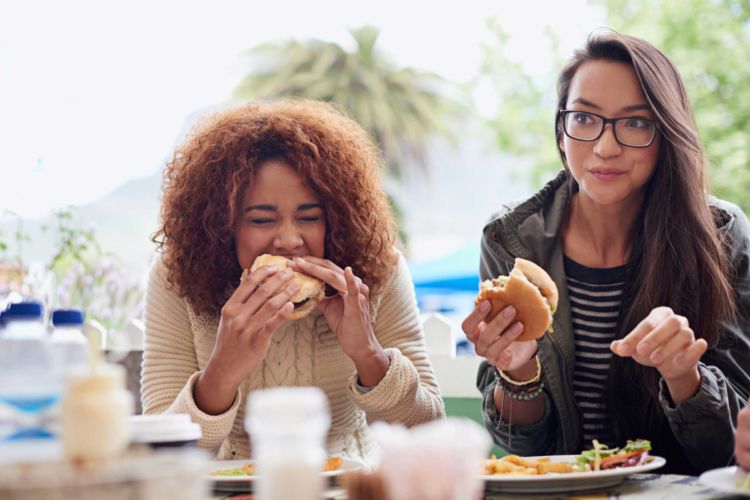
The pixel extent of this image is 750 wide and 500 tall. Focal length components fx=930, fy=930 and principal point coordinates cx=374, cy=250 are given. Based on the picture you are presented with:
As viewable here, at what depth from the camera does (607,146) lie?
2561 mm

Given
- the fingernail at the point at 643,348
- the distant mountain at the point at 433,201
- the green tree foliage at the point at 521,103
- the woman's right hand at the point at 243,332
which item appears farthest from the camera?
the distant mountain at the point at 433,201

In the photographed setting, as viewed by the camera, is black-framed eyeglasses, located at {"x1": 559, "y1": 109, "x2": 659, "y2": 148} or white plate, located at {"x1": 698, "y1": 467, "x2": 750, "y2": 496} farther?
black-framed eyeglasses, located at {"x1": 559, "y1": 109, "x2": 659, "y2": 148}

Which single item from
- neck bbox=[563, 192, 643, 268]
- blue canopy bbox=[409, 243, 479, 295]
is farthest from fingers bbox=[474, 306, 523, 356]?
blue canopy bbox=[409, 243, 479, 295]

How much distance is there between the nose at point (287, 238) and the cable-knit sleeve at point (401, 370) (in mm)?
387

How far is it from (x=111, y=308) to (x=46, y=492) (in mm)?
4362

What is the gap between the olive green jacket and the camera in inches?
90.5

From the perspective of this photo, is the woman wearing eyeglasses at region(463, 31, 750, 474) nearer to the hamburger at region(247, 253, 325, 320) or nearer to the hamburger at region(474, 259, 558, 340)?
the hamburger at region(474, 259, 558, 340)

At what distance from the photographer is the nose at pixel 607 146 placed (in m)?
2.56

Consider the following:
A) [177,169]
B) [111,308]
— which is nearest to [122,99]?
[111,308]

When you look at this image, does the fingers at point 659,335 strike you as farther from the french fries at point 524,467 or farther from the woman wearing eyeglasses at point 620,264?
the woman wearing eyeglasses at point 620,264

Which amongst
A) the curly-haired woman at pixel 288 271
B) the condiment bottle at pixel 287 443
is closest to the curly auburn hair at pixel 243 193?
the curly-haired woman at pixel 288 271

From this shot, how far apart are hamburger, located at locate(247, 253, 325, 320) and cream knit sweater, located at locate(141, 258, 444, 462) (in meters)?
0.20

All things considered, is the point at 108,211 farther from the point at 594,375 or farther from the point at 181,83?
the point at 594,375

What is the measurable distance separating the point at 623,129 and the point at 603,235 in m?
0.36
